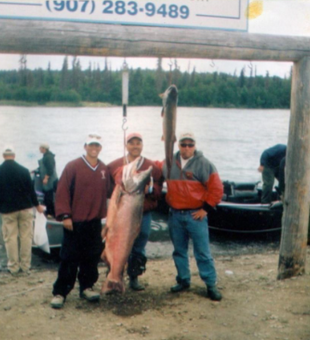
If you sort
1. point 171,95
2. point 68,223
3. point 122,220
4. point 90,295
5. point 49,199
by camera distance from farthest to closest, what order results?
1. point 49,199
2. point 90,295
3. point 68,223
4. point 122,220
5. point 171,95

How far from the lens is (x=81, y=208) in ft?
17.1

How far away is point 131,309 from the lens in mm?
5398

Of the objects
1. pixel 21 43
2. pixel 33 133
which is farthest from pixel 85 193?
pixel 33 133

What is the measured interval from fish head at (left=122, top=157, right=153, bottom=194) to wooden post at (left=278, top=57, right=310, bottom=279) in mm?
2093

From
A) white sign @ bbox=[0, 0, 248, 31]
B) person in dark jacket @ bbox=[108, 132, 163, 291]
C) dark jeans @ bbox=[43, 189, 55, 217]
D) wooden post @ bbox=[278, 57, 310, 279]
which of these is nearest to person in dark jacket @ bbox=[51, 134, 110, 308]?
person in dark jacket @ bbox=[108, 132, 163, 291]

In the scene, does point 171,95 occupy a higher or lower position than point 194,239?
higher

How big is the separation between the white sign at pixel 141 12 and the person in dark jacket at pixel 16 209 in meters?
3.59

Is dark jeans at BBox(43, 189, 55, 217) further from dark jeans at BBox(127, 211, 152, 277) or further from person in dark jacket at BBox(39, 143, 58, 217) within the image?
dark jeans at BBox(127, 211, 152, 277)

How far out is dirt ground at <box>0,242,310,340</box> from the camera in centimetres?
475

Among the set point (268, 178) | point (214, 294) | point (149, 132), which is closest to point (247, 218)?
point (268, 178)

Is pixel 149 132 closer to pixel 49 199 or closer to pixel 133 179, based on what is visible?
pixel 49 199

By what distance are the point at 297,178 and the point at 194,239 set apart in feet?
4.56

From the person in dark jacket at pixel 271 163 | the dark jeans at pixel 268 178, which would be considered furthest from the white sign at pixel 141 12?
the dark jeans at pixel 268 178

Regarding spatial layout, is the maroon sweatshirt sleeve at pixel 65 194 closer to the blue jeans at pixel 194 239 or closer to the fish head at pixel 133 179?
the fish head at pixel 133 179
